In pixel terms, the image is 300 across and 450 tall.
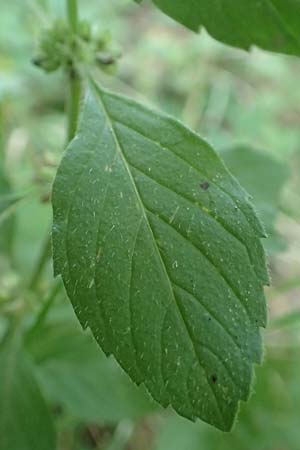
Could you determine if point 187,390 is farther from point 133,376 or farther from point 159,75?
→ point 159,75

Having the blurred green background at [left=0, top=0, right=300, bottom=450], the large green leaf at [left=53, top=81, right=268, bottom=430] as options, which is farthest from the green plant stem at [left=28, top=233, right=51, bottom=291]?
the large green leaf at [left=53, top=81, right=268, bottom=430]

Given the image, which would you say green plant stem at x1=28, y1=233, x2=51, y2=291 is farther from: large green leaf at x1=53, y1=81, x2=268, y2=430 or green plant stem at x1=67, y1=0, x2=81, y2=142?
large green leaf at x1=53, y1=81, x2=268, y2=430

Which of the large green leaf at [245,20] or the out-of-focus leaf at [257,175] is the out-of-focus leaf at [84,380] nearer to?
the out-of-focus leaf at [257,175]

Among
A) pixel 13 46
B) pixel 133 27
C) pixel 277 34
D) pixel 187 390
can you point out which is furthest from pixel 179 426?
pixel 133 27

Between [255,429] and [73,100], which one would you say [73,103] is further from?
[255,429]

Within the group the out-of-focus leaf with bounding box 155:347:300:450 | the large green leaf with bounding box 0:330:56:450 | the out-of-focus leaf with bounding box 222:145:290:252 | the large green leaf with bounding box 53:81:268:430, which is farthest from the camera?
the out-of-focus leaf with bounding box 155:347:300:450

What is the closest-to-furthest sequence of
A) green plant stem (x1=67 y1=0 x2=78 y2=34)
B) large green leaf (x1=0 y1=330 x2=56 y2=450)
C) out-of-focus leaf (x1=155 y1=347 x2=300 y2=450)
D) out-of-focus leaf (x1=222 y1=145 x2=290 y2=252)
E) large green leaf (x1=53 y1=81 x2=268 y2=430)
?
1. large green leaf (x1=53 y1=81 x2=268 y2=430)
2. green plant stem (x1=67 y1=0 x2=78 y2=34)
3. large green leaf (x1=0 y1=330 x2=56 y2=450)
4. out-of-focus leaf (x1=222 y1=145 x2=290 y2=252)
5. out-of-focus leaf (x1=155 y1=347 x2=300 y2=450)
